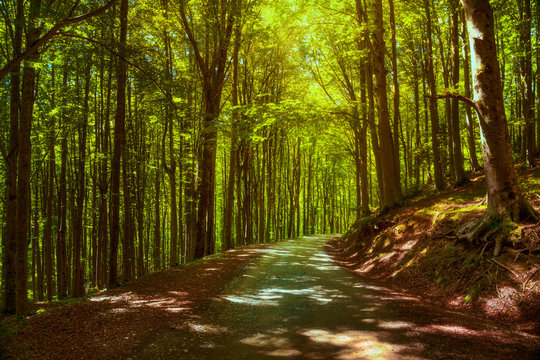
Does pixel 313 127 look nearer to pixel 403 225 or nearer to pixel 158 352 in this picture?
pixel 403 225

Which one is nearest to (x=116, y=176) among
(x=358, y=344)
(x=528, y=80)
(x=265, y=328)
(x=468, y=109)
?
(x=265, y=328)

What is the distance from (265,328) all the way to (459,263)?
431 cm

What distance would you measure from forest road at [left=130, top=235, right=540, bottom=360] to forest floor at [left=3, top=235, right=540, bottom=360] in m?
0.01

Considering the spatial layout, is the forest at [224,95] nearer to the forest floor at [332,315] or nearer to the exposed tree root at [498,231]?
the exposed tree root at [498,231]

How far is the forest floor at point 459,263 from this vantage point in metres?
4.75

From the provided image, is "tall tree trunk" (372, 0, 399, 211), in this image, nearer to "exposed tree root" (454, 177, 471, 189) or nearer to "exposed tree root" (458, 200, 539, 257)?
"exposed tree root" (454, 177, 471, 189)

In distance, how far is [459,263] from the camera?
6309 millimetres

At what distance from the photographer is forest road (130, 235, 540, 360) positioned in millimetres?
3703

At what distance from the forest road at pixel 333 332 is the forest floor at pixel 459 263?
22.7 inches

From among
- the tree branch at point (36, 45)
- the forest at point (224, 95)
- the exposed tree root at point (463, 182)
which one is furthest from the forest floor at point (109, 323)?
the exposed tree root at point (463, 182)

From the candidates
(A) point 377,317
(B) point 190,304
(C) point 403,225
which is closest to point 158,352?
(B) point 190,304

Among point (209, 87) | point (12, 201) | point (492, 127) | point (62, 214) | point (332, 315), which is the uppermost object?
point (209, 87)

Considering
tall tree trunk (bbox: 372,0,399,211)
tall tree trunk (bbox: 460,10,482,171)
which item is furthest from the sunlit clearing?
tall tree trunk (bbox: 460,10,482,171)

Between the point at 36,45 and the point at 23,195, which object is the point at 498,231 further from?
the point at 23,195
